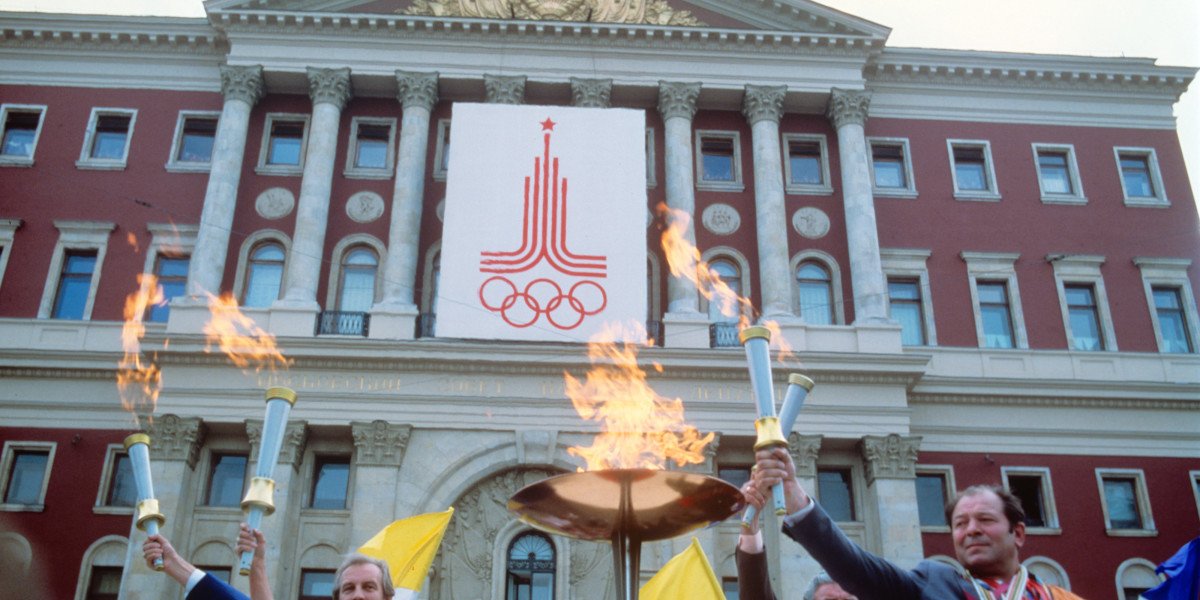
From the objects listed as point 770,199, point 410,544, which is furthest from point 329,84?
point 410,544

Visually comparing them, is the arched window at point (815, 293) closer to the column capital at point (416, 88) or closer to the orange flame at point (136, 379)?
the column capital at point (416, 88)

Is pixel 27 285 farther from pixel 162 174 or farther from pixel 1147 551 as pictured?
pixel 1147 551

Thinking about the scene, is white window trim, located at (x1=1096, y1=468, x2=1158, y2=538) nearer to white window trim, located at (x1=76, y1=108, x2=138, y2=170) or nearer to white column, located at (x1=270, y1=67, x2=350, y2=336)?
white column, located at (x1=270, y1=67, x2=350, y2=336)

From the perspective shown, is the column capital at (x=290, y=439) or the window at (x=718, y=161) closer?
the column capital at (x=290, y=439)

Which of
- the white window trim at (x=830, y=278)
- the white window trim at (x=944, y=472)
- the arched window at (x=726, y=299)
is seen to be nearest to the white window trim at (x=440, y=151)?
the arched window at (x=726, y=299)

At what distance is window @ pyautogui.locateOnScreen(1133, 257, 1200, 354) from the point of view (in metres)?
27.4

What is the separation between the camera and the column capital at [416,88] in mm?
27859

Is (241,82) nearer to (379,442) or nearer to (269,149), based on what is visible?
(269,149)

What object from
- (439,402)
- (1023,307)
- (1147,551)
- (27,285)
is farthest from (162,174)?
(1147,551)

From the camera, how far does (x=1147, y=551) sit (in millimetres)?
24516

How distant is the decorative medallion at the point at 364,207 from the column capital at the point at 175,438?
6472 mm

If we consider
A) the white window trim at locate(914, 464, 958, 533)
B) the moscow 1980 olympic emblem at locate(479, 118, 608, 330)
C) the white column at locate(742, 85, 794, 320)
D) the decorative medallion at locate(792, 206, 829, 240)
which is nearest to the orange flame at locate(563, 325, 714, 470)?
the moscow 1980 olympic emblem at locate(479, 118, 608, 330)

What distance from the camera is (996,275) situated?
27625 mm

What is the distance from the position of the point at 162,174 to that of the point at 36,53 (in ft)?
17.2
